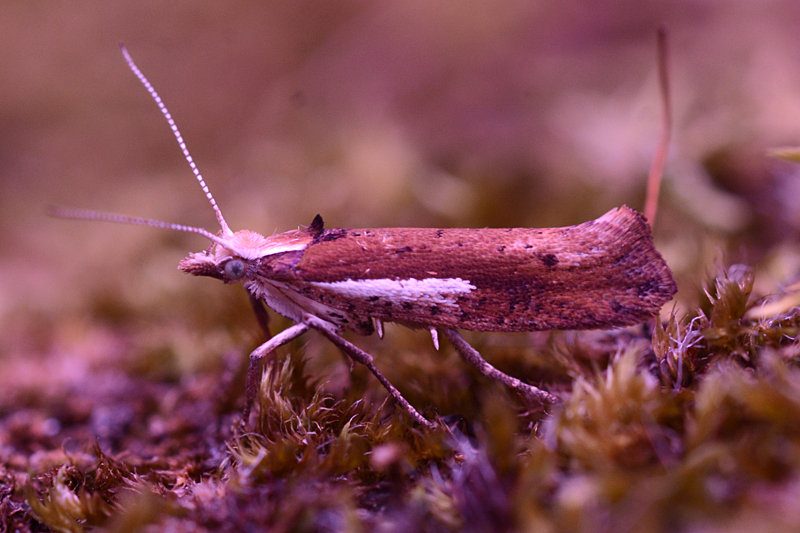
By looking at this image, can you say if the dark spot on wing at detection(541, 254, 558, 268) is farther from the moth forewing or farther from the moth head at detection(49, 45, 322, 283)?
the moth head at detection(49, 45, 322, 283)

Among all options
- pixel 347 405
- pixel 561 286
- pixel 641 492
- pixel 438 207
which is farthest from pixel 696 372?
pixel 438 207

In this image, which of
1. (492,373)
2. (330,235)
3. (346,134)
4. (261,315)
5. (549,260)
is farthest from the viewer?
(346,134)

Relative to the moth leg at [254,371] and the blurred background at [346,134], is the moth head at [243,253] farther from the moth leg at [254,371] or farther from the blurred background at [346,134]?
the blurred background at [346,134]

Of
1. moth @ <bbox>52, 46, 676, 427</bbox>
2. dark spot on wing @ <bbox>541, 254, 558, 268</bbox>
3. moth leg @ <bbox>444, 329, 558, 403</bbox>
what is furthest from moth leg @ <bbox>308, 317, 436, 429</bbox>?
dark spot on wing @ <bbox>541, 254, 558, 268</bbox>

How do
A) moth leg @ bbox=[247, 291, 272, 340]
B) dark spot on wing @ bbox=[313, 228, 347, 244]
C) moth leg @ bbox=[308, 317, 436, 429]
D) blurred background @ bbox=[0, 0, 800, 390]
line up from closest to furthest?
1. moth leg @ bbox=[308, 317, 436, 429]
2. dark spot on wing @ bbox=[313, 228, 347, 244]
3. moth leg @ bbox=[247, 291, 272, 340]
4. blurred background @ bbox=[0, 0, 800, 390]

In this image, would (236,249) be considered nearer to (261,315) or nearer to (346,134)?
(261,315)

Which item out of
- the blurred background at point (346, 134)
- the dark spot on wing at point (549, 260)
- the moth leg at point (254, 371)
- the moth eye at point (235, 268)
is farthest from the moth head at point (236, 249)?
the dark spot on wing at point (549, 260)

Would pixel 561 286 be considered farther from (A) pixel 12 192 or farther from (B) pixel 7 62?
(B) pixel 7 62

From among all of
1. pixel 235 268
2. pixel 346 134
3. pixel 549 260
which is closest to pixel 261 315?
pixel 235 268
